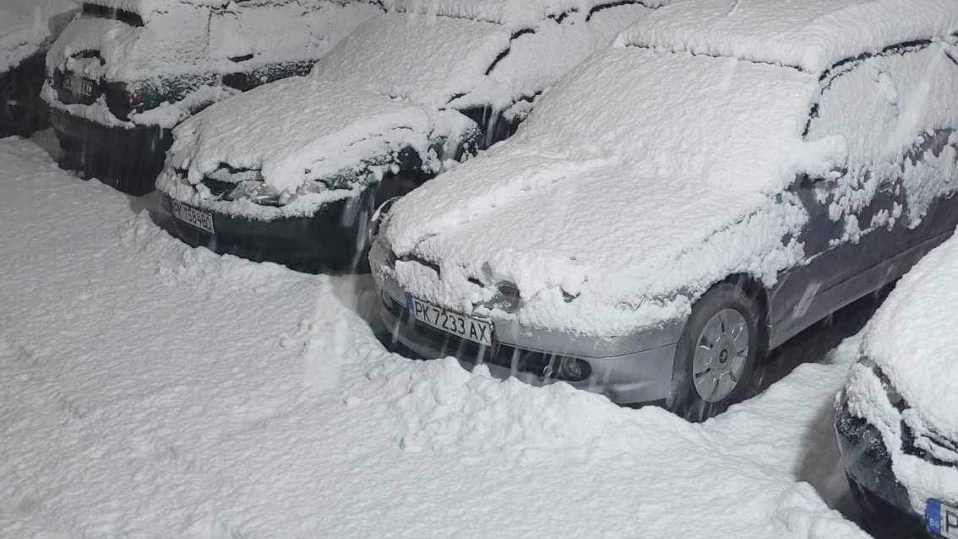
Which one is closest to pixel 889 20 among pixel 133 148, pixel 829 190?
pixel 829 190

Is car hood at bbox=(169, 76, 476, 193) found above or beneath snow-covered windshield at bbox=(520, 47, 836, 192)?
beneath

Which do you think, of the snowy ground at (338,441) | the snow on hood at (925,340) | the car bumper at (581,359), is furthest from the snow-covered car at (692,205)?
the snow on hood at (925,340)

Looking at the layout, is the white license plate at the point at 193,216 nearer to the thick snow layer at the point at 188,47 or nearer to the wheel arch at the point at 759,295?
the thick snow layer at the point at 188,47

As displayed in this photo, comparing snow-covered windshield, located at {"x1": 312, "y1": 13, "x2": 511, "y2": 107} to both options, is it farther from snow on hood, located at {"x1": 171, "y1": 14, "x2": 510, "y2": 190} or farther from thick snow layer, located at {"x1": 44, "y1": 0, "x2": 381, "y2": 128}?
thick snow layer, located at {"x1": 44, "y1": 0, "x2": 381, "y2": 128}

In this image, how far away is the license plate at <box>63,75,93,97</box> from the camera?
8.42 metres

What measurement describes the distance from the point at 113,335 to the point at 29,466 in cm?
139

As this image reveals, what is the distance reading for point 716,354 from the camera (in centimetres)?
508

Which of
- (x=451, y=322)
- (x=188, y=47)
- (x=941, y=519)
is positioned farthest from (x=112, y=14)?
(x=941, y=519)

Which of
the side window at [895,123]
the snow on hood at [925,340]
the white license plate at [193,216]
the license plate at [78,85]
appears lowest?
the white license plate at [193,216]

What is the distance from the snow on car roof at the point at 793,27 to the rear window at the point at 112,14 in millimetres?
4068

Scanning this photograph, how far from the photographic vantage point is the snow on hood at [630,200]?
4.79 meters

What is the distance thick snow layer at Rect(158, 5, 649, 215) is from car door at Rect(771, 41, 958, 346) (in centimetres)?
241

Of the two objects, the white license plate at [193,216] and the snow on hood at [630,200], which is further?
the white license plate at [193,216]

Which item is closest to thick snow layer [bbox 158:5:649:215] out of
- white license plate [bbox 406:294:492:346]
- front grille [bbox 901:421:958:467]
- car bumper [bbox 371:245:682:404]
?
white license plate [bbox 406:294:492:346]
